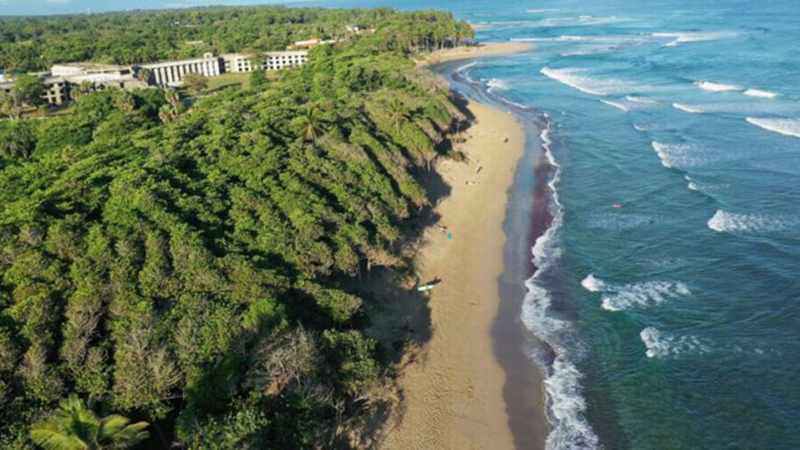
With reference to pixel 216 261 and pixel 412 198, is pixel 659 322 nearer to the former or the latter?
pixel 412 198

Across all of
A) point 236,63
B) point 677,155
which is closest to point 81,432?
point 677,155

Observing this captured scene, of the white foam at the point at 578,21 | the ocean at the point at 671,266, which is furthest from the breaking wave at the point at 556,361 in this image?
the white foam at the point at 578,21

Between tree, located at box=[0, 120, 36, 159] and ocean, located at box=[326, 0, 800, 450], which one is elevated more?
tree, located at box=[0, 120, 36, 159]

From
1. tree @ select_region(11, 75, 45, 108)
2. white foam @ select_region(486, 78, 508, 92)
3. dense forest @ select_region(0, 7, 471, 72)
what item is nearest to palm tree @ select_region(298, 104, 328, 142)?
white foam @ select_region(486, 78, 508, 92)

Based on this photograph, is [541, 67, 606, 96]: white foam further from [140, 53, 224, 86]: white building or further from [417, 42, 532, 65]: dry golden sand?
[140, 53, 224, 86]: white building

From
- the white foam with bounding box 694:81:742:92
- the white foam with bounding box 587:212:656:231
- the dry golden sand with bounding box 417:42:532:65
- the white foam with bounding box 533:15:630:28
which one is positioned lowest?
the white foam with bounding box 587:212:656:231

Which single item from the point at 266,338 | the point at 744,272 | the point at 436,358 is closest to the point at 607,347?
the point at 436,358

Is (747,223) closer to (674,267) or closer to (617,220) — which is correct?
(617,220)
